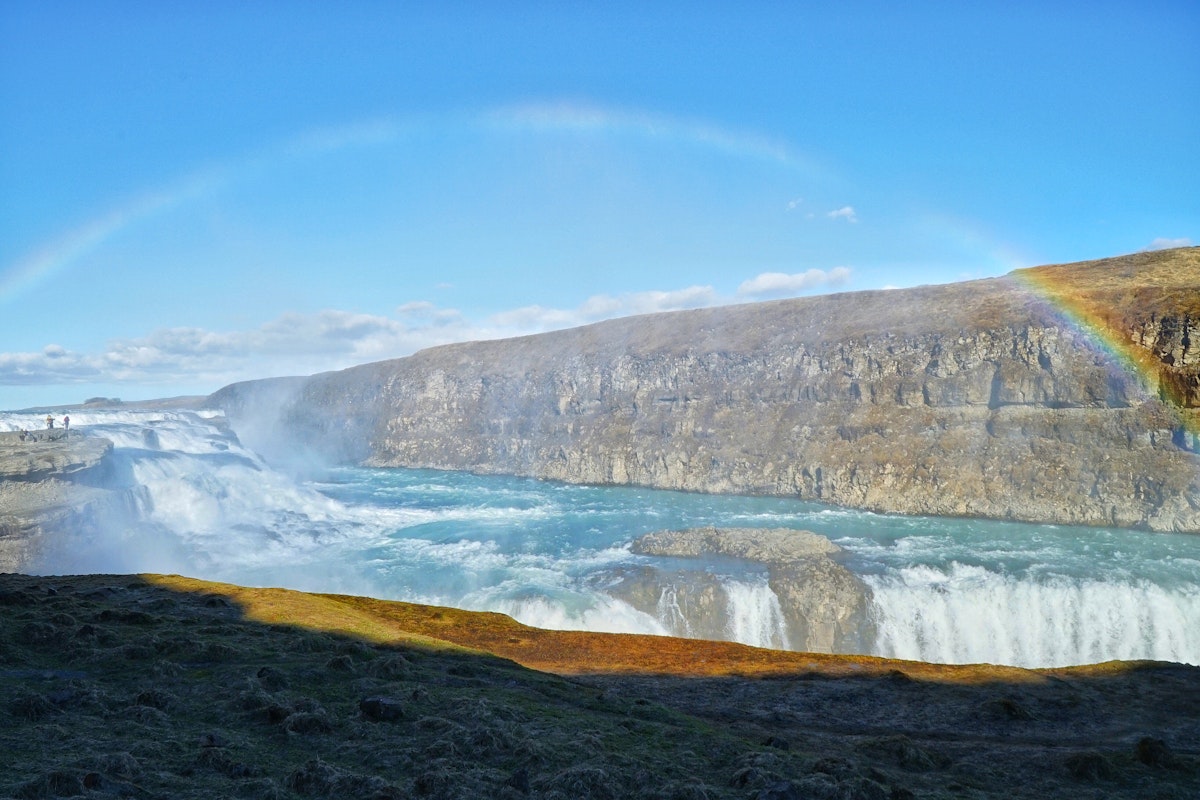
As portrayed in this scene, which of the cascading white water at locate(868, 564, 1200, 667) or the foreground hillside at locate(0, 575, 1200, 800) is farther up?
the foreground hillside at locate(0, 575, 1200, 800)

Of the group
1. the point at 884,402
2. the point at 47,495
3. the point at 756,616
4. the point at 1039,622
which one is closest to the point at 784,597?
the point at 756,616

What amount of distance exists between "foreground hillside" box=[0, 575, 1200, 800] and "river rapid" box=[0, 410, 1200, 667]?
18395mm

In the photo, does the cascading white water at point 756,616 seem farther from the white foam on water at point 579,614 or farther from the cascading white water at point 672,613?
the white foam on water at point 579,614

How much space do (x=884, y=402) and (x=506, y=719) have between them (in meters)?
70.2

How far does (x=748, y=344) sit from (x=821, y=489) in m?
27.6

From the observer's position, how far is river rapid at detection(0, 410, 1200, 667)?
118 feet

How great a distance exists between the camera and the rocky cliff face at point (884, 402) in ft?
188

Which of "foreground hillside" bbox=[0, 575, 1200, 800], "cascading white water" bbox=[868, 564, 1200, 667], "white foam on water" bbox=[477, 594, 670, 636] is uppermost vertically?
"foreground hillside" bbox=[0, 575, 1200, 800]

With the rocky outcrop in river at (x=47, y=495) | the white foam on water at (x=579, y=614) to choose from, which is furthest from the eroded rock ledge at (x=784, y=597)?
the rocky outcrop in river at (x=47, y=495)

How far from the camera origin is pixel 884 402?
72.9 meters

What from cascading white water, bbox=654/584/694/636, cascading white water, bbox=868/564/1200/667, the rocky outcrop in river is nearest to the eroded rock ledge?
cascading white water, bbox=654/584/694/636

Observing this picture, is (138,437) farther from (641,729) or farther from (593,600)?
(641,729)

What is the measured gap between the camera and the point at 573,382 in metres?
102

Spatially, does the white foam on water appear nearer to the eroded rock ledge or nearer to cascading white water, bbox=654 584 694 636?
cascading white water, bbox=654 584 694 636
